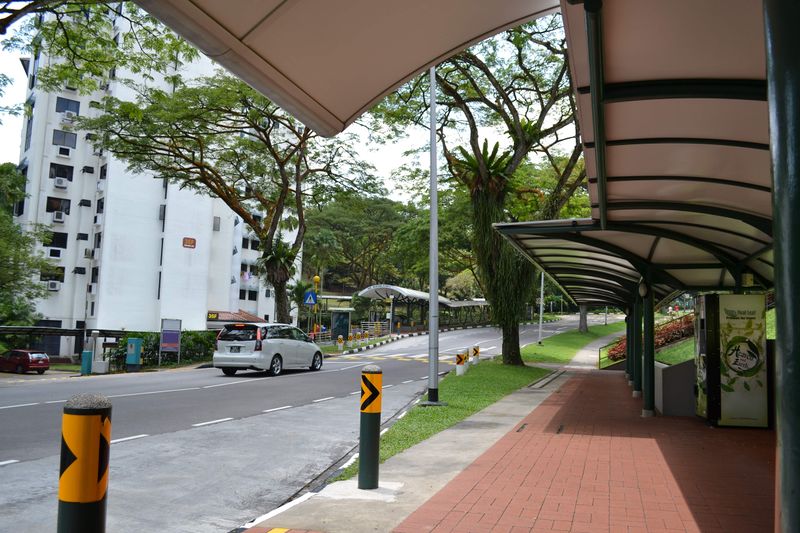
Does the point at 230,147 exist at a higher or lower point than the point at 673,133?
higher

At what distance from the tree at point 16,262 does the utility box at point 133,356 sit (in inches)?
346

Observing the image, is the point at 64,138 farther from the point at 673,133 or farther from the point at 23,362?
the point at 673,133

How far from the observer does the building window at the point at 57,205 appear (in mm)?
38656

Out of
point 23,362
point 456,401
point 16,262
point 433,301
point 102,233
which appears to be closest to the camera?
point 433,301

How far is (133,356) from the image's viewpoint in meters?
24.6

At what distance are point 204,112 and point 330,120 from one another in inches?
835

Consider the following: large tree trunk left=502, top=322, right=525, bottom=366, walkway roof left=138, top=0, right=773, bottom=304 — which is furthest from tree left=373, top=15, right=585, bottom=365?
walkway roof left=138, top=0, right=773, bottom=304

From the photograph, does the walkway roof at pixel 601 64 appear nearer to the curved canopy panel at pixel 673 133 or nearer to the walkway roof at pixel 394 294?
the curved canopy panel at pixel 673 133

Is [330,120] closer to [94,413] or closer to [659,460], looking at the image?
[94,413]

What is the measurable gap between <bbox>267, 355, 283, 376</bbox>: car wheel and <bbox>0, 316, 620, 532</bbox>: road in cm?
240

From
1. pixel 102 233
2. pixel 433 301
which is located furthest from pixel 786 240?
pixel 102 233

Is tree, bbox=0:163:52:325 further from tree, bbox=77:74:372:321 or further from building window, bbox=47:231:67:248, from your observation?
tree, bbox=77:74:372:321

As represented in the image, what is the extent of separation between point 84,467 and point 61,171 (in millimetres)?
41738

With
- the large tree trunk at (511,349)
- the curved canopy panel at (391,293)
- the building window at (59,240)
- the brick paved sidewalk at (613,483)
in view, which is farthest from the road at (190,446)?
the curved canopy panel at (391,293)
